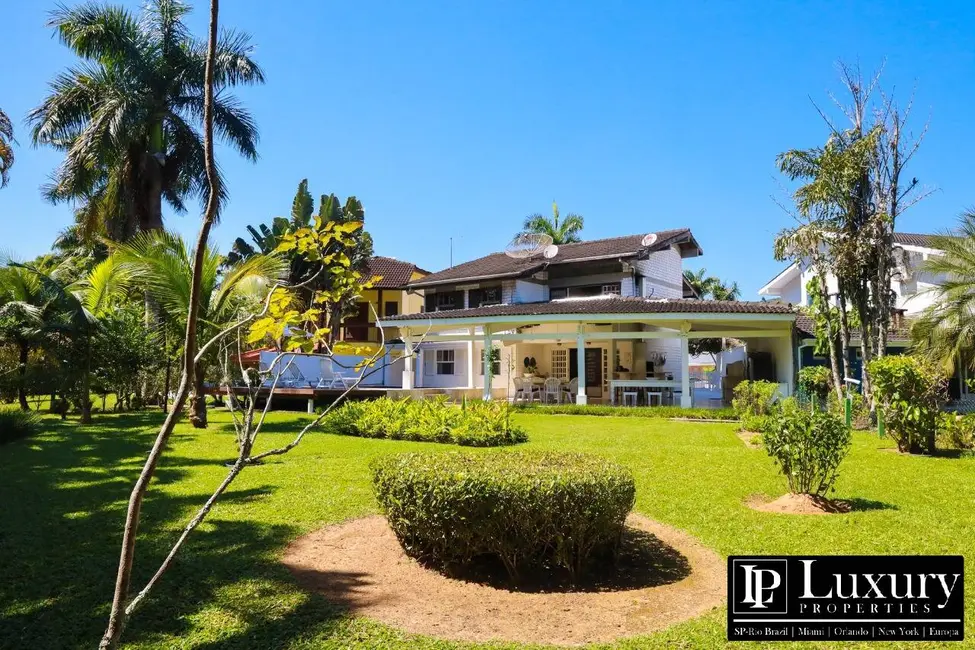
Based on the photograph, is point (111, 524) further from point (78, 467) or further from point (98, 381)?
point (98, 381)

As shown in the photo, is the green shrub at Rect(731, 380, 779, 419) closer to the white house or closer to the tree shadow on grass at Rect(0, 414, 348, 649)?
the white house

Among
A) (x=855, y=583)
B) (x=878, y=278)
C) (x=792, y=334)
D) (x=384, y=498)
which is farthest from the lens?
(x=792, y=334)

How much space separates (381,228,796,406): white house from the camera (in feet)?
69.6

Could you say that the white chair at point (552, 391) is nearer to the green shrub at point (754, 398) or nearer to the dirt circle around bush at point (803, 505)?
the green shrub at point (754, 398)

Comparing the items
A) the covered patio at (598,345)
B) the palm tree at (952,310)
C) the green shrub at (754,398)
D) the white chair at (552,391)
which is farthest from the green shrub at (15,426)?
the palm tree at (952,310)

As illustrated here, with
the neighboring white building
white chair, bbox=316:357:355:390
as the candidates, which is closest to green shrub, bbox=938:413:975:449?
the neighboring white building

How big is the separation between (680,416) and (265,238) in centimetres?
2362

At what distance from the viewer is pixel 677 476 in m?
9.09

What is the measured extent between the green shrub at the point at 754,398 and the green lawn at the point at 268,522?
3.02m

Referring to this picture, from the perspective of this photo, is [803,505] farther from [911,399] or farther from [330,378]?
[330,378]

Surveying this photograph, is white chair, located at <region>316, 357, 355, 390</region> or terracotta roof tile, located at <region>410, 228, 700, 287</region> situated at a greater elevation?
terracotta roof tile, located at <region>410, 228, 700, 287</region>

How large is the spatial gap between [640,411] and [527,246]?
11827 mm

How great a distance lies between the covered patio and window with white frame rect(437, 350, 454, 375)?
0.15 feet

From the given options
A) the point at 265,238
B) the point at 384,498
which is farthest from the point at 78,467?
the point at 265,238
